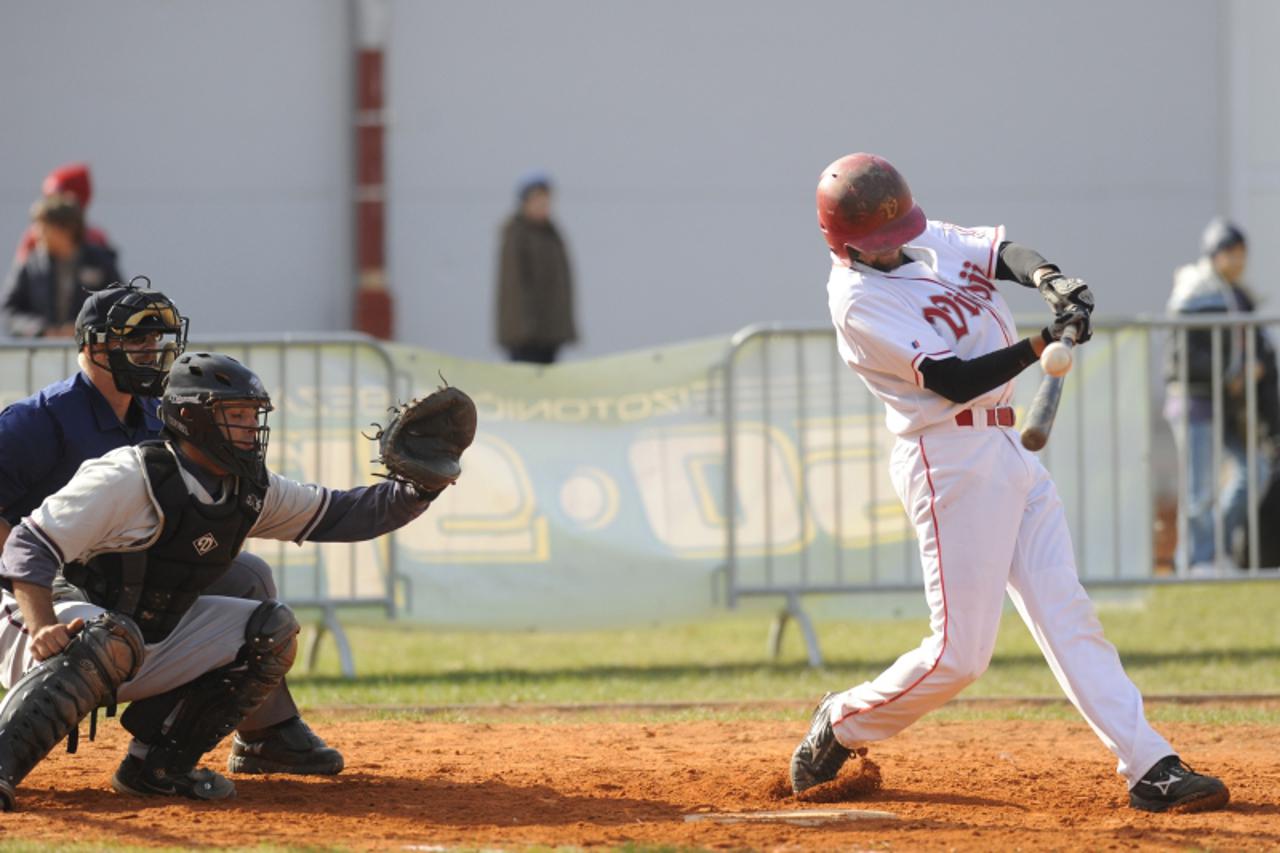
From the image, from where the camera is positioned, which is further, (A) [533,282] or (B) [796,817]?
(A) [533,282]

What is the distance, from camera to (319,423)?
9945 millimetres

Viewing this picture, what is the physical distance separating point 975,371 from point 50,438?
297 cm

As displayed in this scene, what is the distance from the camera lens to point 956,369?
5766 mm

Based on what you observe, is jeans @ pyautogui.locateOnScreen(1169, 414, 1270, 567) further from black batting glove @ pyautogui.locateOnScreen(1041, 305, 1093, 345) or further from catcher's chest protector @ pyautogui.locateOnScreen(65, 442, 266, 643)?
catcher's chest protector @ pyautogui.locateOnScreen(65, 442, 266, 643)

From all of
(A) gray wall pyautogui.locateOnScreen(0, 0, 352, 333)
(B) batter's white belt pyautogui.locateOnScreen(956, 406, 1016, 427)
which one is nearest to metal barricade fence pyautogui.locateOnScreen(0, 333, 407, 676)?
(B) batter's white belt pyautogui.locateOnScreen(956, 406, 1016, 427)

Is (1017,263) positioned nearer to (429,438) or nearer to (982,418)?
(982,418)

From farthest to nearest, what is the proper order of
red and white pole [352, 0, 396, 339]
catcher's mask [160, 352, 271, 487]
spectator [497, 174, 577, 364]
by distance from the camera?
red and white pole [352, 0, 396, 339] → spectator [497, 174, 577, 364] → catcher's mask [160, 352, 271, 487]

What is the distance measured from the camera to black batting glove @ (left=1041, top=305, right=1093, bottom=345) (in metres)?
5.75

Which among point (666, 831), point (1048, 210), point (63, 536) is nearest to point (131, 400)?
point (63, 536)

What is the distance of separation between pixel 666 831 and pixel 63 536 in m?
1.94

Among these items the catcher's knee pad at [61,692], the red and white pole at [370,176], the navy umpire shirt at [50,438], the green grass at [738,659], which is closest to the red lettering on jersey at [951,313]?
the catcher's knee pad at [61,692]

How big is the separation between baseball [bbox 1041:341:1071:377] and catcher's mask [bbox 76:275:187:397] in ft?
9.25

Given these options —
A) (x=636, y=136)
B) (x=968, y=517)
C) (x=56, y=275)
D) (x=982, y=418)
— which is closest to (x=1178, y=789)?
(x=968, y=517)

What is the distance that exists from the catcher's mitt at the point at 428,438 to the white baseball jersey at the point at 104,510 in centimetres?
59
